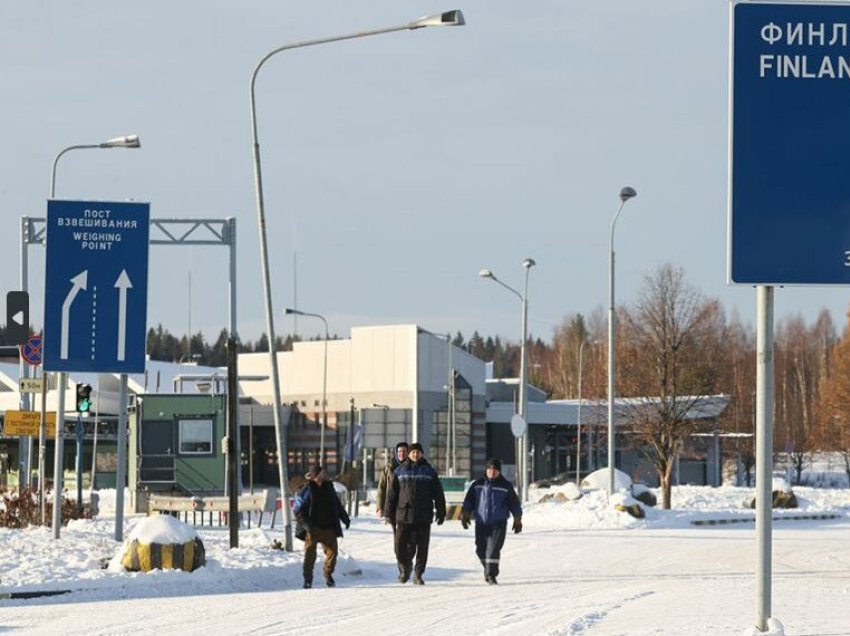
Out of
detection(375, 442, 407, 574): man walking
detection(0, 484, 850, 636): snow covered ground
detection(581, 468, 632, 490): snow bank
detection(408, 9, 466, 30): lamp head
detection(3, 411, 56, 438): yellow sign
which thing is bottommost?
detection(0, 484, 850, 636): snow covered ground

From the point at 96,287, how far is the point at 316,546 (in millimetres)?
5110

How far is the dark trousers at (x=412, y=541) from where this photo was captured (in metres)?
22.1

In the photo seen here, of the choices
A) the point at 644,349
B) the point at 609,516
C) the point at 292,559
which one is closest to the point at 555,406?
the point at 644,349

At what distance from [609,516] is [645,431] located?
443 inches

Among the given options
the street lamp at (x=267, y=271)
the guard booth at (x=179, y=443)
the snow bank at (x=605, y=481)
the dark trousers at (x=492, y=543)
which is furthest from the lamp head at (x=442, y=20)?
the guard booth at (x=179, y=443)

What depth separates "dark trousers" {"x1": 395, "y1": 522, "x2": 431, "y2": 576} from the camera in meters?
22.1

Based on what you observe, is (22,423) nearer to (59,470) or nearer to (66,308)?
(59,470)

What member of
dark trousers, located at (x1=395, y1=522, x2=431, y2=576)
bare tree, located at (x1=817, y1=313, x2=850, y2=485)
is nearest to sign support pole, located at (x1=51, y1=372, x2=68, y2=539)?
dark trousers, located at (x1=395, y1=522, x2=431, y2=576)

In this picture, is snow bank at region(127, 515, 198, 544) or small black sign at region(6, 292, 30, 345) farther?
small black sign at region(6, 292, 30, 345)

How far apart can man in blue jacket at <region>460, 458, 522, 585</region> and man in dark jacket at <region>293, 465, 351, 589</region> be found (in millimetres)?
1678

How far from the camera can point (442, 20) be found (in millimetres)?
23781

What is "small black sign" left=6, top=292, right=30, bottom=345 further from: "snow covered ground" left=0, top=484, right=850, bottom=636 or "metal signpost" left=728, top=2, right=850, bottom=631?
"metal signpost" left=728, top=2, right=850, bottom=631

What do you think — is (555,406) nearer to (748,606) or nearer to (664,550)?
(664,550)

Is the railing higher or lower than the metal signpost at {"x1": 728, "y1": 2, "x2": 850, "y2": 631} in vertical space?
lower
